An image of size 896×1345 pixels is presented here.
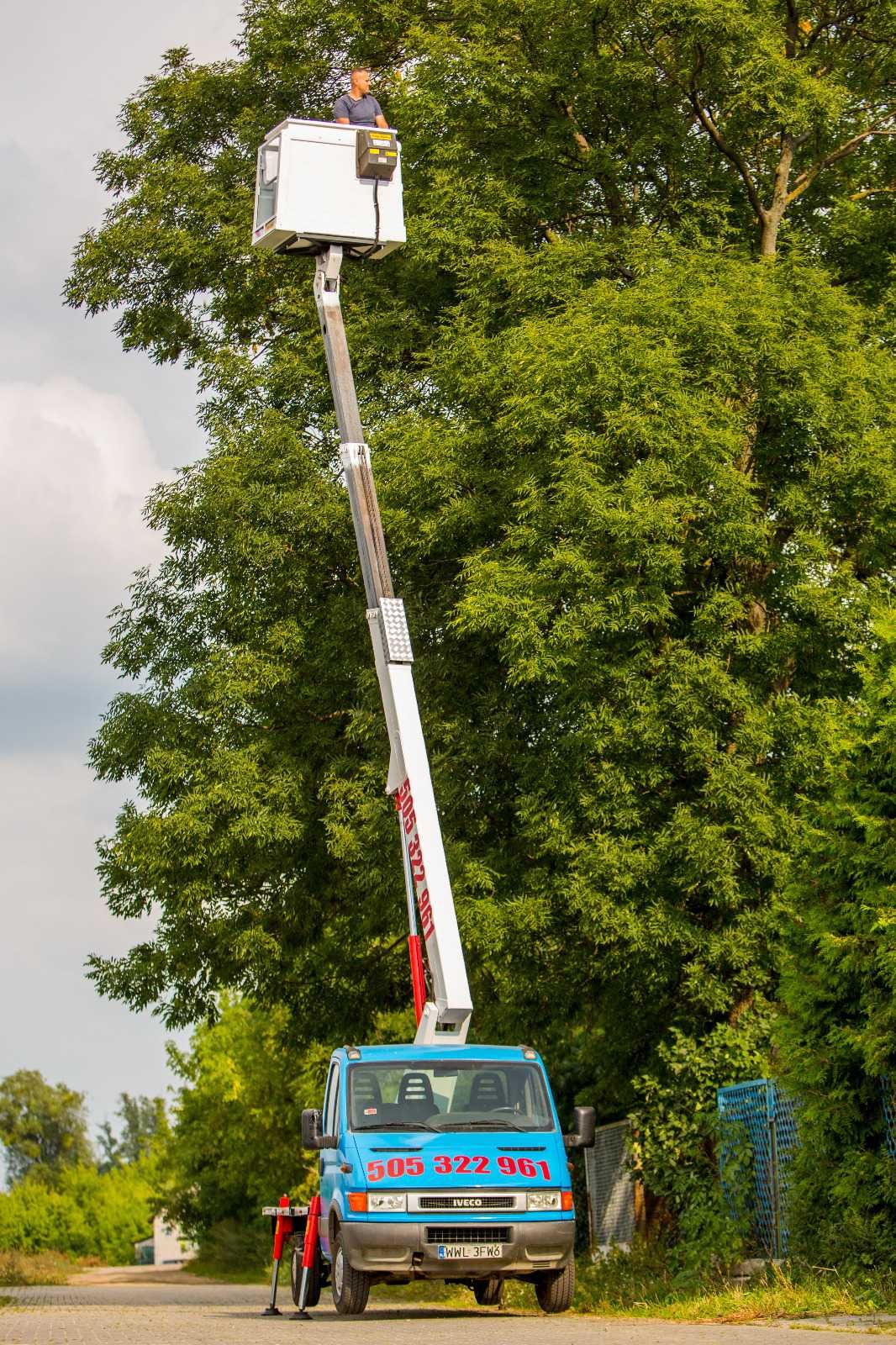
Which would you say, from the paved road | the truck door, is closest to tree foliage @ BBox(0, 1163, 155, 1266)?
the paved road

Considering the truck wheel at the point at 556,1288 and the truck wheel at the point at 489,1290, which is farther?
the truck wheel at the point at 489,1290

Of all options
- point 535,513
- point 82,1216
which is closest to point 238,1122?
point 535,513

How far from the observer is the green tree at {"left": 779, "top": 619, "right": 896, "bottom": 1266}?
14.5 meters

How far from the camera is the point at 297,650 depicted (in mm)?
26219

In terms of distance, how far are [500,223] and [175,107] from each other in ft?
28.1

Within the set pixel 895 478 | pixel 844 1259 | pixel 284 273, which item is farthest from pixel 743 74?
pixel 844 1259

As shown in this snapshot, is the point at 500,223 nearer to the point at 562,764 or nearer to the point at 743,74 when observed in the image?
the point at 743,74

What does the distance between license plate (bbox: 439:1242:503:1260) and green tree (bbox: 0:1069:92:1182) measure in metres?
144

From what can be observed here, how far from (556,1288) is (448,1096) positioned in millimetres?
1820

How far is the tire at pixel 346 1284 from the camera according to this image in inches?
589

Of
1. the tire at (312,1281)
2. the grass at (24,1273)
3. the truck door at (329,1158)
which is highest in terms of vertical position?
the truck door at (329,1158)

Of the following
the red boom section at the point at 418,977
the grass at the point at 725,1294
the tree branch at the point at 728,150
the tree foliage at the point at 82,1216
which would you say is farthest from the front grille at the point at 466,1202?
the tree foliage at the point at 82,1216

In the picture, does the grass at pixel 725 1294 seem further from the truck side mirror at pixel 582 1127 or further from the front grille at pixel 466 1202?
the front grille at pixel 466 1202

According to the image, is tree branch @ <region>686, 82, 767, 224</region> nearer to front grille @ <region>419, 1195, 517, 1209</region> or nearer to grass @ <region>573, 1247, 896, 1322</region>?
grass @ <region>573, 1247, 896, 1322</region>
